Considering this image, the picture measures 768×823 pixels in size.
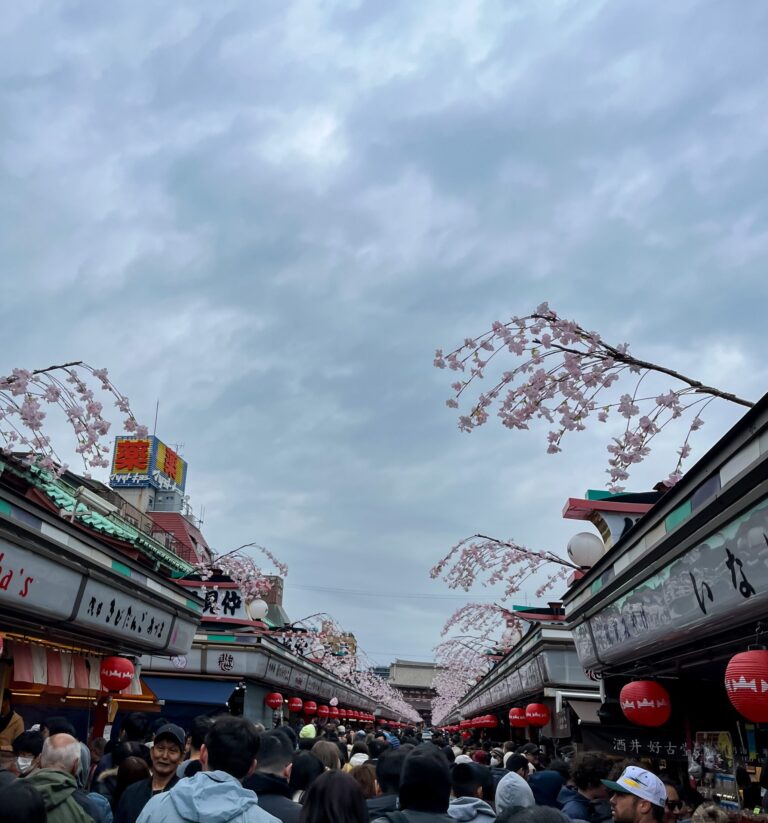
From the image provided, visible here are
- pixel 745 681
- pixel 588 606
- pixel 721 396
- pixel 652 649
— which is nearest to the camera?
pixel 745 681

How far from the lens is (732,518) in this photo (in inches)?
242

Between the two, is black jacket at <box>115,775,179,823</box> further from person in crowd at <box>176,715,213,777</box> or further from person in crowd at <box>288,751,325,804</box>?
person in crowd at <box>288,751,325,804</box>

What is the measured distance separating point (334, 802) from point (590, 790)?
395 centimetres

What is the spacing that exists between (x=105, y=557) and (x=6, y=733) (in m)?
3.15

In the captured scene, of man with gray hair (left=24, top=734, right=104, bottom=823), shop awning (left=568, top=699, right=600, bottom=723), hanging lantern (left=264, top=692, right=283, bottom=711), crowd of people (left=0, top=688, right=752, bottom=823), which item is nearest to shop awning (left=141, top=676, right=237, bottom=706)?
hanging lantern (left=264, top=692, right=283, bottom=711)

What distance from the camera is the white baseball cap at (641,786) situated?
4.96 m

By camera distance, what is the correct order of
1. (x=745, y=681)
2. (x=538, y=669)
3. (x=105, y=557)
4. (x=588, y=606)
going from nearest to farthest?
1. (x=745, y=681)
2. (x=105, y=557)
3. (x=588, y=606)
4. (x=538, y=669)

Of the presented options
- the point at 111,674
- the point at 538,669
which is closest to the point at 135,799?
the point at 111,674

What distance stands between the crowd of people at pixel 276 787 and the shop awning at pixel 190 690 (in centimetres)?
1663

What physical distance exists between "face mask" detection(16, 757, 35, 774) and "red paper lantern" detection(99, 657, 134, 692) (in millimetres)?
6564

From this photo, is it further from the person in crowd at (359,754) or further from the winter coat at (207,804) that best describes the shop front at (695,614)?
the winter coat at (207,804)

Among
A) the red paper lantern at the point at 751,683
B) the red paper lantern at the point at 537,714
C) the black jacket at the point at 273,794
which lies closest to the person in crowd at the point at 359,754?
the black jacket at the point at 273,794

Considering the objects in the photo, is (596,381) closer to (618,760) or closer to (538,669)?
(618,760)

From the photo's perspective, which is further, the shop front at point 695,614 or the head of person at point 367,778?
the head of person at point 367,778
